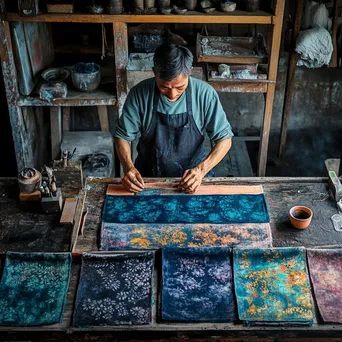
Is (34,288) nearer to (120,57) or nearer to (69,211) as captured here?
(69,211)

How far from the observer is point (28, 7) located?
429cm

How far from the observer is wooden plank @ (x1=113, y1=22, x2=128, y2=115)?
452 centimetres

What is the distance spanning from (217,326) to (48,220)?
1.24 meters

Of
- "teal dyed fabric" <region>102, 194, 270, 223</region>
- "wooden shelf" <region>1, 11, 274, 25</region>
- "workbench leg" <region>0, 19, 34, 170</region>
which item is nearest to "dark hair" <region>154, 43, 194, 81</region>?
"teal dyed fabric" <region>102, 194, 270, 223</region>

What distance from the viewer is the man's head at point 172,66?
3072mm

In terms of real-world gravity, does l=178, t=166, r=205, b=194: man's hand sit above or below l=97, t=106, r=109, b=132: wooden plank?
above

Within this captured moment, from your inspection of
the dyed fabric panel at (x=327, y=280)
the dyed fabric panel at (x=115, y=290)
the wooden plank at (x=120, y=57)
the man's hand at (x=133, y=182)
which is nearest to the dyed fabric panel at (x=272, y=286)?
the dyed fabric panel at (x=327, y=280)

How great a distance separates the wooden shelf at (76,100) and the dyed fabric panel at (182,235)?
80.9 inches

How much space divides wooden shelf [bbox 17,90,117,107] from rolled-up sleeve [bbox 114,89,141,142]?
1394 millimetres

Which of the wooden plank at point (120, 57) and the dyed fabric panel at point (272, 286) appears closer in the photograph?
the dyed fabric panel at point (272, 286)

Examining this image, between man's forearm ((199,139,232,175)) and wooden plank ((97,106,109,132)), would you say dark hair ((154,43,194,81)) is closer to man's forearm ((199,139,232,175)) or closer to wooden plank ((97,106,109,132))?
man's forearm ((199,139,232,175))

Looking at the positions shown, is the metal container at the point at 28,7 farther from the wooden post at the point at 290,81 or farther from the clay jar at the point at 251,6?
the wooden post at the point at 290,81

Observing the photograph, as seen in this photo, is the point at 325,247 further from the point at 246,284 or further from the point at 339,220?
the point at 246,284

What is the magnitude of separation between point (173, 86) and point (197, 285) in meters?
1.23
